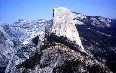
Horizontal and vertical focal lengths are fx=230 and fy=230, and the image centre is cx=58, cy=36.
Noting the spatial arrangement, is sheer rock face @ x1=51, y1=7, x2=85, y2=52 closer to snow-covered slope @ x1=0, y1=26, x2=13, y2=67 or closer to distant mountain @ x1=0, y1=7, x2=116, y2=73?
distant mountain @ x1=0, y1=7, x2=116, y2=73

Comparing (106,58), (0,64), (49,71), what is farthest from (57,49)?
(0,64)

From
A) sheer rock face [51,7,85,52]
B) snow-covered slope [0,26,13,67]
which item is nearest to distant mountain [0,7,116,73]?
sheer rock face [51,7,85,52]

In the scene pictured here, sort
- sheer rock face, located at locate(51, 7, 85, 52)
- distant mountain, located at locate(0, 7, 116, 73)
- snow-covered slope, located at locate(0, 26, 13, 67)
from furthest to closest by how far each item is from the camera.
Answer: snow-covered slope, located at locate(0, 26, 13, 67) < sheer rock face, located at locate(51, 7, 85, 52) < distant mountain, located at locate(0, 7, 116, 73)

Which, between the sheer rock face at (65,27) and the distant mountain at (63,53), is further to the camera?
the sheer rock face at (65,27)

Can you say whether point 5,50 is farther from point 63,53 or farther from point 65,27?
point 63,53

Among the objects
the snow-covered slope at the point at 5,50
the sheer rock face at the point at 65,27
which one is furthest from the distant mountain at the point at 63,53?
the snow-covered slope at the point at 5,50

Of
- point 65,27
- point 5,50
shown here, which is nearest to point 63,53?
point 65,27

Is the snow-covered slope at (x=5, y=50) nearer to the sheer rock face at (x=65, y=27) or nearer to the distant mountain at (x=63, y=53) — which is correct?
the distant mountain at (x=63, y=53)

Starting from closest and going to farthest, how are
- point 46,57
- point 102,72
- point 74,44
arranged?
point 102,72, point 46,57, point 74,44

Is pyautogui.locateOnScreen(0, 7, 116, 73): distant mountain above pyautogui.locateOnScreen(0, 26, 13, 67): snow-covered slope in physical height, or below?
above

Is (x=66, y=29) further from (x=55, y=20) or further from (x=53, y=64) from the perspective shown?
(x=53, y=64)

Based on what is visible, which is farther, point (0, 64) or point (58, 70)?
point (0, 64)
